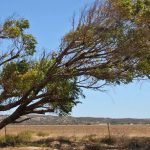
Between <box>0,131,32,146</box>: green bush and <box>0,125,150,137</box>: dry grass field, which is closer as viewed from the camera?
<box>0,131,32,146</box>: green bush

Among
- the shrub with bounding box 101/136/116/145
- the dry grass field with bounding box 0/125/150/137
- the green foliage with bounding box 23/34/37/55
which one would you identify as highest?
the green foliage with bounding box 23/34/37/55

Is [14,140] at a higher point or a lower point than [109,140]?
higher

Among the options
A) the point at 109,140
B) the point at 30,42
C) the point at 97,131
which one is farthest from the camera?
the point at 97,131

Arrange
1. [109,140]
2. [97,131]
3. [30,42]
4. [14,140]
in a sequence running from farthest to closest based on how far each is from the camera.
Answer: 1. [97,131]
2. [14,140]
3. [109,140]
4. [30,42]

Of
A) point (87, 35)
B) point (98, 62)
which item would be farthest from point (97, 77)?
point (87, 35)

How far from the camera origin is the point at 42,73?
35.0 meters

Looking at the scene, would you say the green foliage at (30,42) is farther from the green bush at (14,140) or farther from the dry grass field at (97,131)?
the dry grass field at (97,131)

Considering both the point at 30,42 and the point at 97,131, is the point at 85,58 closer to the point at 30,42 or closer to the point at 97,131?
the point at 30,42

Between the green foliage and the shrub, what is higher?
the green foliage

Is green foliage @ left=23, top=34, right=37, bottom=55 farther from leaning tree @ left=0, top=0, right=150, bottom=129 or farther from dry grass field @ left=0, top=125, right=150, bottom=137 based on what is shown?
dry grass field @ left=0, top=125, right=150, bottom=137

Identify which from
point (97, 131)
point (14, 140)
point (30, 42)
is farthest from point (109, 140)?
point (97, 131)

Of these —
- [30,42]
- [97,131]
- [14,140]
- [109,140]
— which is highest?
[30,42]

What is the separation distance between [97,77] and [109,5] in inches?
193

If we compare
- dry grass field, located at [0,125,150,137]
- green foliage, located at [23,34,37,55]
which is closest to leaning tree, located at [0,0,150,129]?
green foliage, located at [23,34,37,55]
